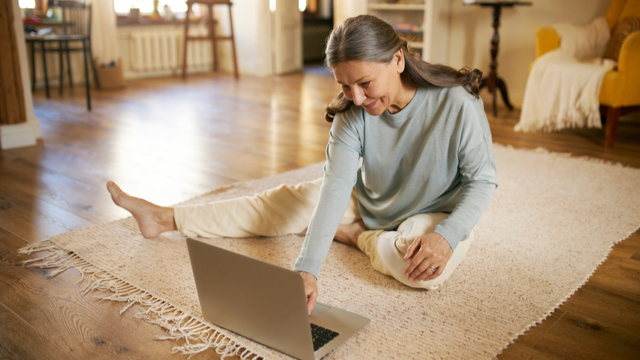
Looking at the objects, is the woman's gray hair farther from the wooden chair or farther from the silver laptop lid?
the wooden chair

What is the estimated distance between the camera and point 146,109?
3.91m

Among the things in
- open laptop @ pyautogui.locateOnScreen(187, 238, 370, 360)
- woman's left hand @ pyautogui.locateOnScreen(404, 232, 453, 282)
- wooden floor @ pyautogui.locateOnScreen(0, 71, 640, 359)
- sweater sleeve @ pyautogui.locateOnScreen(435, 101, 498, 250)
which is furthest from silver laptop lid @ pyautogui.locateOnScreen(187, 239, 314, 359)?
sweater sleeve @ pyautogui.locateOnScreen(435, 101, 498, 250)

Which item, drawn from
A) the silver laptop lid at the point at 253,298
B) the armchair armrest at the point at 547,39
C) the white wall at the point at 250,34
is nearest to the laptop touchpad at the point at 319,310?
the silver laptop lid at the point at 253,298

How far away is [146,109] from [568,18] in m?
3.05

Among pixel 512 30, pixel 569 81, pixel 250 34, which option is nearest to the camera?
pixel 569 81

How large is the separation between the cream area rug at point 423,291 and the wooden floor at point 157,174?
47 mm

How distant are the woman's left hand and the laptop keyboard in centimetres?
22

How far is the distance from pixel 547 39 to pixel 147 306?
2971 millimetres

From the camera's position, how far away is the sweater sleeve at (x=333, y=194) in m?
1.10

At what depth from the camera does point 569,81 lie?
2945 mm

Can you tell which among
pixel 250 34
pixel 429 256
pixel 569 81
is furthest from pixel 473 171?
pixel 250 34

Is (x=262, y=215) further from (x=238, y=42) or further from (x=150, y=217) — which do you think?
(x=238, y=42)

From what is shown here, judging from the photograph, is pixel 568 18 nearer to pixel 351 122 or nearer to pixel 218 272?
pixel 351 122

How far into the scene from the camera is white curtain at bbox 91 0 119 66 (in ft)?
15.7
